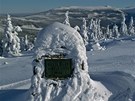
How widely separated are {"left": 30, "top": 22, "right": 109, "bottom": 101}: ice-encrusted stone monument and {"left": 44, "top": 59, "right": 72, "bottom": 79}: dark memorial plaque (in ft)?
0.28

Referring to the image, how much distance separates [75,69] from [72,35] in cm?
107

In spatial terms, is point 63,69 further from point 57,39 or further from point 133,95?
point 133,95

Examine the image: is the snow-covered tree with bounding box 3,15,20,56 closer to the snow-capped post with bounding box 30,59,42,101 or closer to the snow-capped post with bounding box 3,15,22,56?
the snow-capped post with bounding box 3,15,22,56

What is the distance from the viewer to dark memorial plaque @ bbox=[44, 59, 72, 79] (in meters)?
12.2

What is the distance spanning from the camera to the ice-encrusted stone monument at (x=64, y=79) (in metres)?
12.0

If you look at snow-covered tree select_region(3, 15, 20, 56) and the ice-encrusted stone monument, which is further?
snow-covered tree select_region(3, 15, 20, 56)

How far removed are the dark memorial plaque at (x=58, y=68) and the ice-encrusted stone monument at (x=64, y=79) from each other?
9 cm

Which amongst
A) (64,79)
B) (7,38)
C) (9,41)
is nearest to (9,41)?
(9,41)

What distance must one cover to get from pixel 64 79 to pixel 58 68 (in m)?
0.40

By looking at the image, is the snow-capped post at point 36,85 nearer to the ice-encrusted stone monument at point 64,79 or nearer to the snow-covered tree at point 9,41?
the ice-encrusted stone monument at point 64,79

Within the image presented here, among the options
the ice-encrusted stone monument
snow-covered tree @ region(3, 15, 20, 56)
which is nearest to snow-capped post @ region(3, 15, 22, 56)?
snow-covered tree @ region(3, 15, 20, 56)

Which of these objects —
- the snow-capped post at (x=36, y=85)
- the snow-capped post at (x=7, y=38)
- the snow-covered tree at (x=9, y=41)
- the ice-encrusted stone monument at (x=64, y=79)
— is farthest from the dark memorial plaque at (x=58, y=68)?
the snow-capped post at (x=7, y=38)

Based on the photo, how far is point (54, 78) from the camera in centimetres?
1233

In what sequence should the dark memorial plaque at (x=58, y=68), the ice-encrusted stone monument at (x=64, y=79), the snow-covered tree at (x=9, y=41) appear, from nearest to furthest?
the ice-encrusted stone monument at (x=64, y=79) < the dark memorial plaque at (x=58, y=68) < the snow-covered tree at (x=9, y=41)
